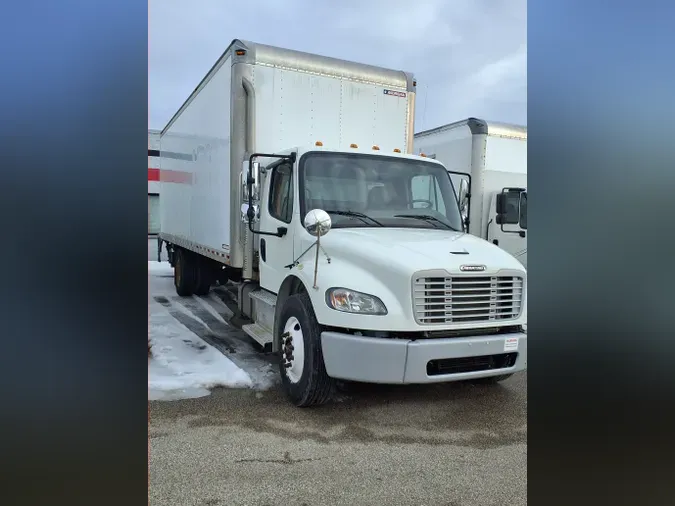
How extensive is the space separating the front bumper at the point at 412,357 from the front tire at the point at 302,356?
0.18 m

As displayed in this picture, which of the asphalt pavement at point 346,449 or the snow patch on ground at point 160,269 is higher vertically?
the snow patch on ground at point 160,269

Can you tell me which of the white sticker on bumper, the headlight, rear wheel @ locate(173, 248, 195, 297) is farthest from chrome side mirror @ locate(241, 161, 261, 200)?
rear wheel @ locate(173, 248, 195, 297)

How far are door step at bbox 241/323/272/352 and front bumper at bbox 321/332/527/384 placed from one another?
153 cm

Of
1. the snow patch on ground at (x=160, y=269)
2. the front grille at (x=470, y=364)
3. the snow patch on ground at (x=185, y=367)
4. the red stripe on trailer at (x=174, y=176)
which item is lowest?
the snow patch on ground at (x=185, y=367)

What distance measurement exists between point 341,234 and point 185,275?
6833 millimetres

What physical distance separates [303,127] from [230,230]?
1.65 metres

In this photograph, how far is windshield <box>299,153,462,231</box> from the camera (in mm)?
5270

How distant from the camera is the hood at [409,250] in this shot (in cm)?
425

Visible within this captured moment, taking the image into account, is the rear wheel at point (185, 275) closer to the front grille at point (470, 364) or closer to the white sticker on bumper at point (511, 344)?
the front grille at point (470, 364)

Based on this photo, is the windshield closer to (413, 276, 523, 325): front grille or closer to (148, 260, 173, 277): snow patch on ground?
(413, 276, 523, 325): front grille

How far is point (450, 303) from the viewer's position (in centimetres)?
421

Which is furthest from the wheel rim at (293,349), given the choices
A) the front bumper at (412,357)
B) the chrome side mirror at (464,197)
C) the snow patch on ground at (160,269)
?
the snow patch on ground at (160,269)
